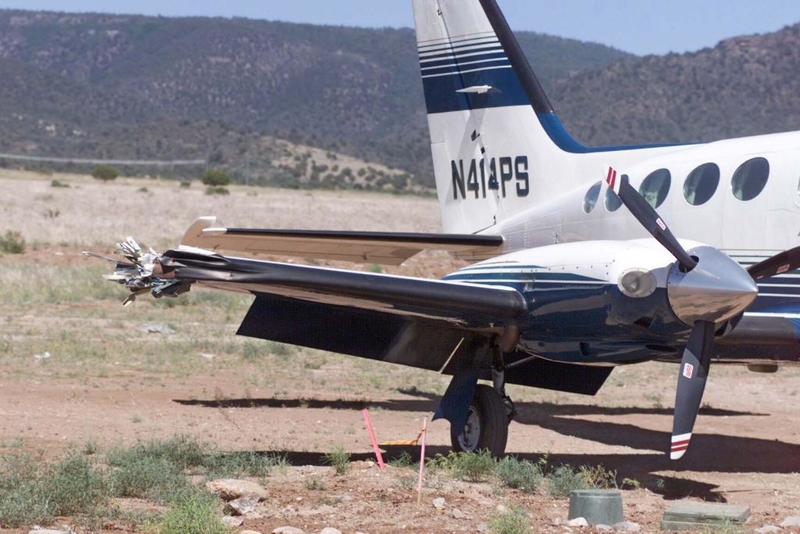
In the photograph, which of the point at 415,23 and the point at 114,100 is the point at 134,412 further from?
the point at 114,100

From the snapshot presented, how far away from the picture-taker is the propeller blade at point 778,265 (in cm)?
1005

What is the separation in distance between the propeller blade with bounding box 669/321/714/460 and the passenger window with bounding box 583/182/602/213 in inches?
101

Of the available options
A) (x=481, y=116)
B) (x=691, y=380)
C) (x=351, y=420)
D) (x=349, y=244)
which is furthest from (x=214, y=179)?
(x=691, y=380)

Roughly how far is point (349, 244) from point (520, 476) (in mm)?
4349

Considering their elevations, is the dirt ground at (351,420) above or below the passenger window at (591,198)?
below

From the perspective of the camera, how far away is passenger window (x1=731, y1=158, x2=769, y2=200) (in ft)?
35.7

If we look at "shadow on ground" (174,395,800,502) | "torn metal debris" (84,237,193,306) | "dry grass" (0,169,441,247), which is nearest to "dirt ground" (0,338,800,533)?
"shadow on ground" (174,395,800,502)

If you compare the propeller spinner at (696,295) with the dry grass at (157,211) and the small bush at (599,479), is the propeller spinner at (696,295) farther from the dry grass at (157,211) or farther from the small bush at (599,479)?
the dry grass at (157,211)

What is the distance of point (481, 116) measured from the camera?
48.8 ft

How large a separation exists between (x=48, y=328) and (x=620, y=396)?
35.3ft

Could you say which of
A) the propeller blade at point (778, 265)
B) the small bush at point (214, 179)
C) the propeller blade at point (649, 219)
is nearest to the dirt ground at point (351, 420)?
the propeller blade at point (778, 265)

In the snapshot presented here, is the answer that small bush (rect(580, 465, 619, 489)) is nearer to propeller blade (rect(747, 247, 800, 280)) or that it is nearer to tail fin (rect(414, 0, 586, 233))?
propeller blade (rect(747, 247, 800, 280))

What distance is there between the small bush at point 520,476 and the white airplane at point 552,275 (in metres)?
1.19

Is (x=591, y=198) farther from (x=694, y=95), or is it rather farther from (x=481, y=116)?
(x=694, y=95)
